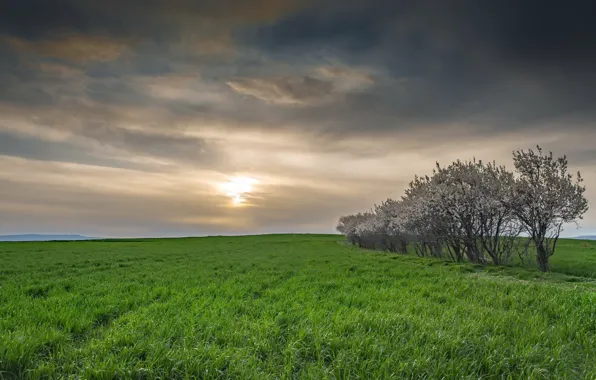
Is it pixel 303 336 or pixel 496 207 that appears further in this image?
pixel 496 207

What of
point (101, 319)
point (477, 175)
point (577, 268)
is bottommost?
point (577, 268)

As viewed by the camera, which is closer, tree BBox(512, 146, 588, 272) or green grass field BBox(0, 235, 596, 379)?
green grass field BBox(0, 235, 596, 379)

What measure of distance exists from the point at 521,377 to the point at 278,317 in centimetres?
513

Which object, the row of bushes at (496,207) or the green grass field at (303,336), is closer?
the green grass field at (303,336)

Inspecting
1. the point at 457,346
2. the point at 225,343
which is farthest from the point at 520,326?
→ the point at 225,343

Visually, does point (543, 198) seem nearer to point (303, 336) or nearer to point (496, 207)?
point (496, 207)

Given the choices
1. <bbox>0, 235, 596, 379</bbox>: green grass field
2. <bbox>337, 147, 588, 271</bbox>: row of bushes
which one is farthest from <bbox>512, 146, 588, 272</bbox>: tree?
<bbox>0, 235, 596, 379</bbox>: green grass field

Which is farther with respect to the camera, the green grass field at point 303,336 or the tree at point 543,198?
the tree at point 543,198

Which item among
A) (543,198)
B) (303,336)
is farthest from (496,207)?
(303,336)

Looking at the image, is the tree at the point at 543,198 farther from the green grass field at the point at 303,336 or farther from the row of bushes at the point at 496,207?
the green grass field at the point at 303,336

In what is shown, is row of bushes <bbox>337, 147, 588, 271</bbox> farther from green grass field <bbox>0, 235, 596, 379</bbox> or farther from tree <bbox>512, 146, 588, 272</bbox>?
green grass field <bbox>0, 235, 596, 379</bbox>

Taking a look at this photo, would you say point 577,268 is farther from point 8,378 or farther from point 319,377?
point 8,378

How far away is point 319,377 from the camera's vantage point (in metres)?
5.31

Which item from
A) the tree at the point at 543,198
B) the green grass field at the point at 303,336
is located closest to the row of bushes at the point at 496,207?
the tree at the point at 543,198
